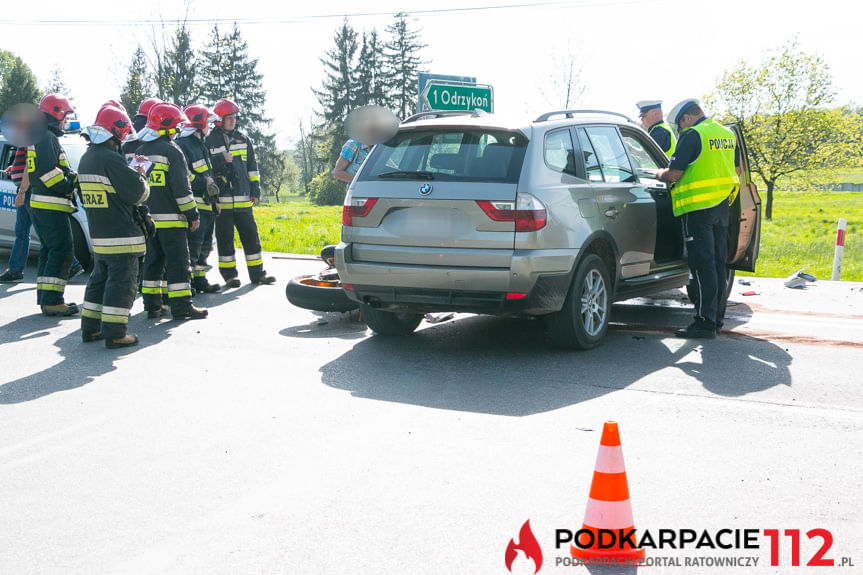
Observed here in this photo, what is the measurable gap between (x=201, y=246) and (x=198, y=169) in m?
1.23

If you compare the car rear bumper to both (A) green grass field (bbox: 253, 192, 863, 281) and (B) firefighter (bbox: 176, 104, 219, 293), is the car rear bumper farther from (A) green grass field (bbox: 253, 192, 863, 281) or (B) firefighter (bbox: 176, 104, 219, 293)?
(A) green grass field (bbox: 253, 192, 863, 281)

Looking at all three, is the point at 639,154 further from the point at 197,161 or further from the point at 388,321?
the point at 197,161

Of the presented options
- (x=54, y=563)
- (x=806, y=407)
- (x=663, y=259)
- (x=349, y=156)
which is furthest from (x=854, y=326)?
(x=54, y=563)

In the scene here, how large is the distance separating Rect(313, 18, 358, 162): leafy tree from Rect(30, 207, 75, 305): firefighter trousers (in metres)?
55.2

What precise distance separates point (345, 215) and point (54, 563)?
398cm

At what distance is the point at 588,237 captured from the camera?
6391mm

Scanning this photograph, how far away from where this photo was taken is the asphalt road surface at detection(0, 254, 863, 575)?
3.26 m

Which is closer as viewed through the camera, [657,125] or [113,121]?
[113,121]

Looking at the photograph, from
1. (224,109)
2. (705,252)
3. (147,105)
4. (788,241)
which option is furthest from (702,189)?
(788,241)

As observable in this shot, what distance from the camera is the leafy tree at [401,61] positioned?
62.4 m

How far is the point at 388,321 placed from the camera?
7254mm

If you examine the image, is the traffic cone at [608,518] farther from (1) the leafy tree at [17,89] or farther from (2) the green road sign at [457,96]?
(1) the leafy tree at [17,89]

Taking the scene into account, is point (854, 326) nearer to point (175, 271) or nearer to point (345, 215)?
point (345, 215)

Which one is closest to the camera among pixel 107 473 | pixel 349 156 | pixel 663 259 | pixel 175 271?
pixel 107 473
